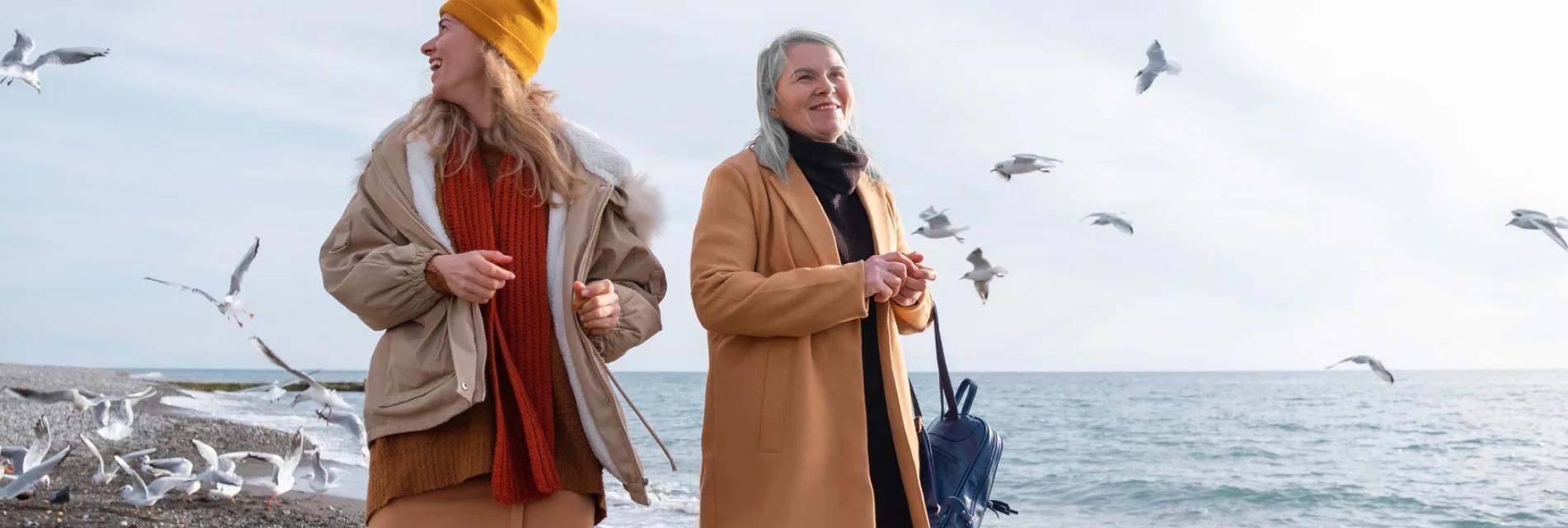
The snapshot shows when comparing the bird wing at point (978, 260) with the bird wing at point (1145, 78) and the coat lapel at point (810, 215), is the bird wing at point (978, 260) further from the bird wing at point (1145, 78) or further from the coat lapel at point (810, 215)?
the coat lapel at point (810, 215)

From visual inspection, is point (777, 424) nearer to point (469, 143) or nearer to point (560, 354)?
point (560, 354)

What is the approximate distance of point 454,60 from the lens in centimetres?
220

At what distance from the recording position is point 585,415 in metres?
2.12

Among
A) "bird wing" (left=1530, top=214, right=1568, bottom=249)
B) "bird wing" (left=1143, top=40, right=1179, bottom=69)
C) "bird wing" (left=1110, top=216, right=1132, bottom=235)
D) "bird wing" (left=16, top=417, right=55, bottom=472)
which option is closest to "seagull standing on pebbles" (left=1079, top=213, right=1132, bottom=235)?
"bird wing" (left=1110, top=216, right=1132, bottom=235)

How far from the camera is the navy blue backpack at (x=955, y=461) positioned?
8.52ft

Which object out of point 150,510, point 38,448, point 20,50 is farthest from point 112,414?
point 20,50

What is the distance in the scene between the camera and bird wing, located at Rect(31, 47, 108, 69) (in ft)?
19.8

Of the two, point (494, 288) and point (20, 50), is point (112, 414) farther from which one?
point (494, 288)

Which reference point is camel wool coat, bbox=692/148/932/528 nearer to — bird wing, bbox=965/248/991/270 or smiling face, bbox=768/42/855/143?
smiling face, bbox=768/42/855/143

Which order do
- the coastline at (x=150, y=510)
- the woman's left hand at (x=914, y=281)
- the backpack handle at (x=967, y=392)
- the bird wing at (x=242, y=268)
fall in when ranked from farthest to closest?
the coastline at (x=150, y=510) → the bird wing at (x=242, y=268) → the backpack handle at (x=967, y=392) → the woman's left hand at (x=914, y=281)

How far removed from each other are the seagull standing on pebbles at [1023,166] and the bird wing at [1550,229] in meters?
2.87

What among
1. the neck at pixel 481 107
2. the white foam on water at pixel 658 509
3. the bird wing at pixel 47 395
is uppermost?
the neck at pixel 481 107

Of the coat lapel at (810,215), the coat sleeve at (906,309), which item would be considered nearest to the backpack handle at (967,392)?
the coat sleeve at (906,309)

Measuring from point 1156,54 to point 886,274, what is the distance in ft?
18.3
